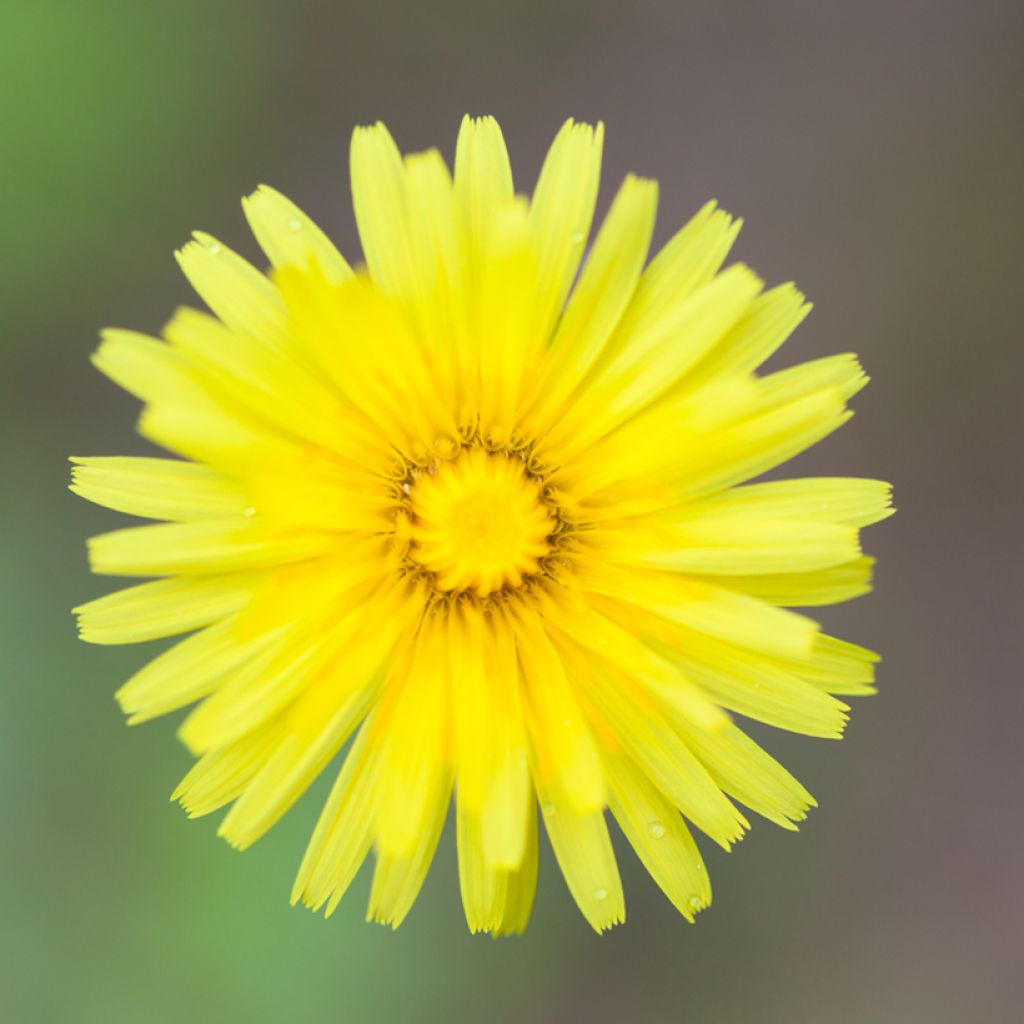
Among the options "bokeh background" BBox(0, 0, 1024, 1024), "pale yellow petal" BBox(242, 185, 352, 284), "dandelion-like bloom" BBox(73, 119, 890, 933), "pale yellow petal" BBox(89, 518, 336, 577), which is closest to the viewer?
"pale yellow petal" BBox(89, 518, 336, 577)

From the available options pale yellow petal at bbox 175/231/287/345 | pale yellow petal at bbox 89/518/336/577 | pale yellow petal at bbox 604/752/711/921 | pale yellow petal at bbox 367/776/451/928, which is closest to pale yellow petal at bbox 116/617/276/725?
pale yellow petal at bbox 89/518/336/577

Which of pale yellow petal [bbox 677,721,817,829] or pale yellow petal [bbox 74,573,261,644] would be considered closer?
pale yellow petal [bbox 74,573,261,644]

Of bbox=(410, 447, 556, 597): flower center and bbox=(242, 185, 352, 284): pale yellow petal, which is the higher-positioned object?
bbox=(242, 185, 352, 284): pale yellow petal

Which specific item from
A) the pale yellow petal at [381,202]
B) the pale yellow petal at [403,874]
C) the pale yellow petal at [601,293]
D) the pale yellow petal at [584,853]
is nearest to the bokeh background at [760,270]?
the pale yellow petal at [403,874]

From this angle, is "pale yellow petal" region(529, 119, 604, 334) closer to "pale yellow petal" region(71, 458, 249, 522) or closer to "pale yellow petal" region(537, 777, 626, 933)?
"pale yellow petal" region(71, 458, 249, 522)

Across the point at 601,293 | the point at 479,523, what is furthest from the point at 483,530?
the point at 601,293

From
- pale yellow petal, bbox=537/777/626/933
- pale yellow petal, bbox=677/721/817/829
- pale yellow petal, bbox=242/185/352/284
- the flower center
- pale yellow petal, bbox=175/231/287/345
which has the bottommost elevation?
pale yellow petal, bbox=537/777/626/933

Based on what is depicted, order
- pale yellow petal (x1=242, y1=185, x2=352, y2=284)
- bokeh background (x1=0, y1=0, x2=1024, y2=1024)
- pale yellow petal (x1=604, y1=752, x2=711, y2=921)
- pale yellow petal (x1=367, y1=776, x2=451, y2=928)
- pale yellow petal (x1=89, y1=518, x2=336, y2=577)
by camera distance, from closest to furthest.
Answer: pale yellow petal (x1=89, y1=518, x2=336, y2=577)
pale yellow petal (x1=242, y1=185, x2=352, y2=284)
pale yellow petal (x1=367, y1=776, x2=451, y2=928)
pale yellow petal (x1=604, y1=752, x2=711, y2=921)
bokeh background (x1=0, y1=0, x2=1024, y2=1024)
